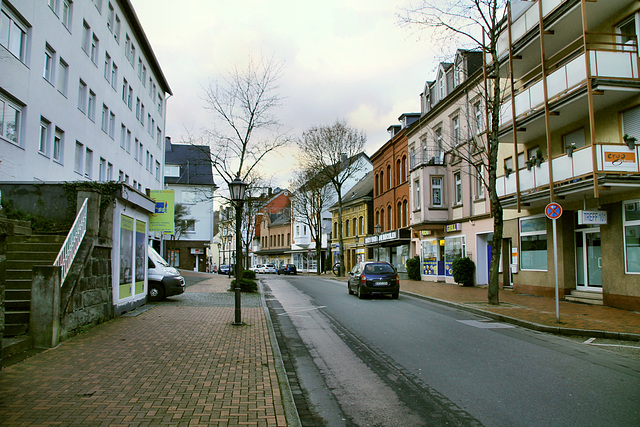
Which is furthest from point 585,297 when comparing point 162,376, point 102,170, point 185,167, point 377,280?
point 185,167

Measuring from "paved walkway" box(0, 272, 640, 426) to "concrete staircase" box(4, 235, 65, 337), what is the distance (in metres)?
0.82

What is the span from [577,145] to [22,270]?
16.9 metres

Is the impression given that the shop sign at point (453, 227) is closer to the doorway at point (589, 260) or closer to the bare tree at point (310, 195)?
the doorway at point (589, 260)

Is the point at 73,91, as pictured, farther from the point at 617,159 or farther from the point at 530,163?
the point at 617,159

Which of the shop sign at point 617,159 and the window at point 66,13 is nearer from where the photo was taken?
the shop sign at point 617,159

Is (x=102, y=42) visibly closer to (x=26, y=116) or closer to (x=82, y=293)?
(x=26, y=116)

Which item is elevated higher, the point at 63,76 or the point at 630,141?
the point at 63,76

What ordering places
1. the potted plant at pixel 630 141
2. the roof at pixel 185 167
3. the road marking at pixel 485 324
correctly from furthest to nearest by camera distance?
1. the roof at pixel 185 167
2. the potted plant at pixel 630 141
3. the road marking at pixel 485 324

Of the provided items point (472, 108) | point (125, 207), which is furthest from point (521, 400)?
point (472, 108)

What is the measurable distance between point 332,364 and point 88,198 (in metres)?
6.57

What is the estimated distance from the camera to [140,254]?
13977 millimetres

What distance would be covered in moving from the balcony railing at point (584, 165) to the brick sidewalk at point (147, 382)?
10.7m

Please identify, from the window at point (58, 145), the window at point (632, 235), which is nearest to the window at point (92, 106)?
the window at point (58, 145)

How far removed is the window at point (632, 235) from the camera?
1342 centimetres
